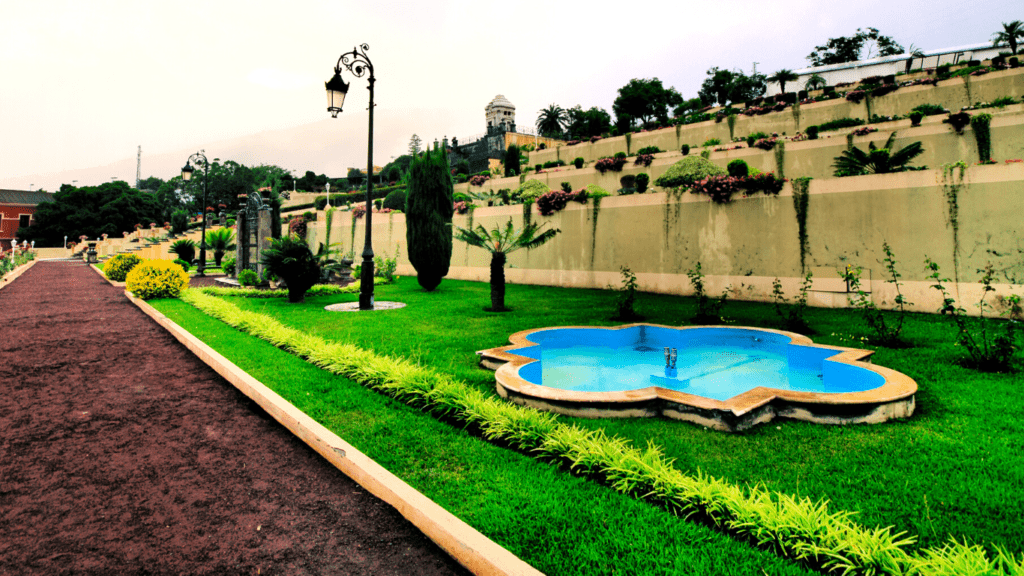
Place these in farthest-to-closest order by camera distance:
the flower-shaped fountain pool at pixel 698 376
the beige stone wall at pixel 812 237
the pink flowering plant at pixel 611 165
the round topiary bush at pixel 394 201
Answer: the round topiary bush at pixel 394 201 < the pink flowering plant at pixel 611 165 < the beige stone wall at pixel 812 237 < the flower-shaped fountain pool at pixel 698 376

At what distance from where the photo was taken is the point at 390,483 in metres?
3.47

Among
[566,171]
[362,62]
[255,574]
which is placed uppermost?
[566,171]

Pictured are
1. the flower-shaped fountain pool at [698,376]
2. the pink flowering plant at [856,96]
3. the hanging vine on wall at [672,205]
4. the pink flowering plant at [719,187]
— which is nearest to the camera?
the flower-shaped fountain pool at [698,376]

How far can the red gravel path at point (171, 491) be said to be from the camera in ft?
9.32

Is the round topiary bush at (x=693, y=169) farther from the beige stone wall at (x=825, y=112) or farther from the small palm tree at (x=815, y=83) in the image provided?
the small palm tree at (x=815, y=83)

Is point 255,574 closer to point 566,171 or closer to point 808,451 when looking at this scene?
point 808,451

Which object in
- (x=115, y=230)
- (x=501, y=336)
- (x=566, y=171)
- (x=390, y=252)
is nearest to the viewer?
(x=501, y=336)

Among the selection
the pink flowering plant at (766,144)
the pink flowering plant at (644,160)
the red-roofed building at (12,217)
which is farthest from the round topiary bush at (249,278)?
the red-roofed building at (12,217)

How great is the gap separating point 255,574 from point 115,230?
7134 cm

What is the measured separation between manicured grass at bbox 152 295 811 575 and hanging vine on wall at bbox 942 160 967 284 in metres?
10.9

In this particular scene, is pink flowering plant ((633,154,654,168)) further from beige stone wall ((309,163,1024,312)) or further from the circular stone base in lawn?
the circular stone base in lawn

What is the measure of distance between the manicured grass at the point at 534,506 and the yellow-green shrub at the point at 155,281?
1323 centimetres

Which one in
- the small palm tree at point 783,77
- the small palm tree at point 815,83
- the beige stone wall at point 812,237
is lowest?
the beige stone wall at point 812,237

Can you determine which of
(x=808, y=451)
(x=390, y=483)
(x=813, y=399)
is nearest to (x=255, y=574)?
(x=390, y=483)
